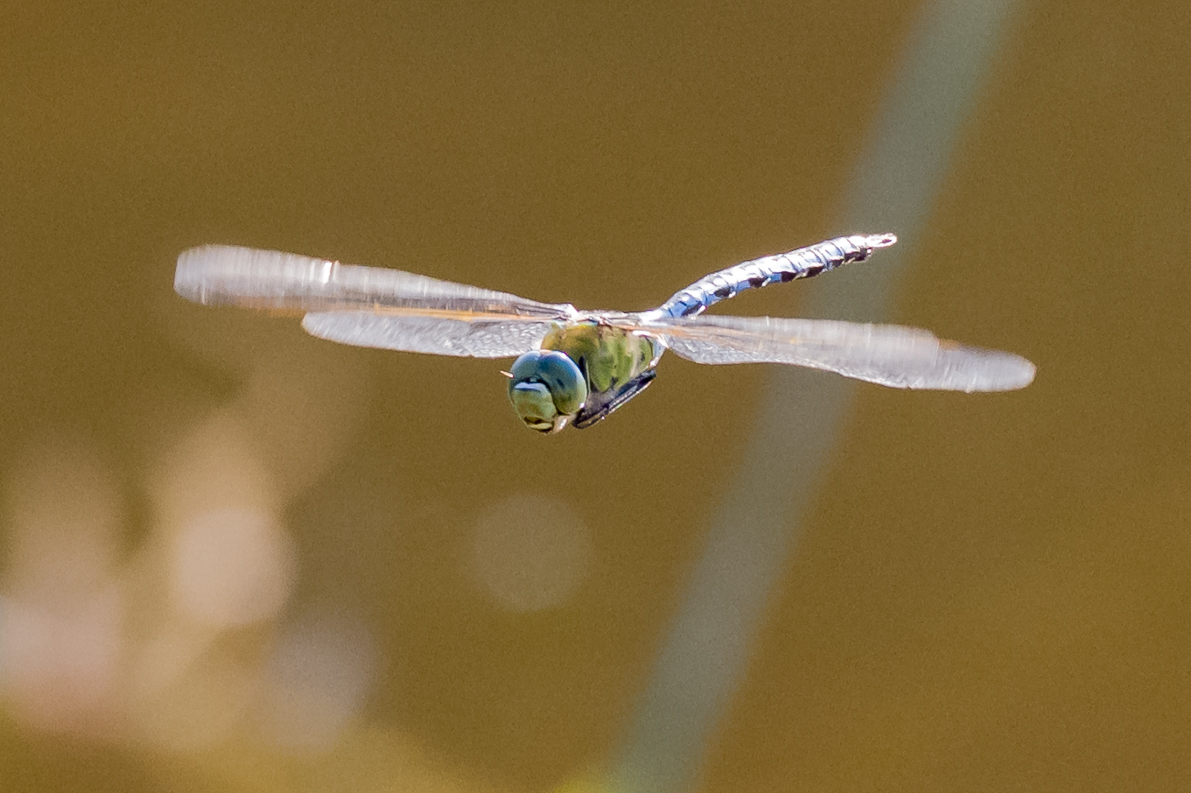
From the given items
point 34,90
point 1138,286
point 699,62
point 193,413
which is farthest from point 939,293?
point 34,90

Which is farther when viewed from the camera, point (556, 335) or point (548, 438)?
point (548, 438)

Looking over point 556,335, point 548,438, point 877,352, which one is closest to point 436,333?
point 556,335

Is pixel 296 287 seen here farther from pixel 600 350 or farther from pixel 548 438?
pixel 548 438

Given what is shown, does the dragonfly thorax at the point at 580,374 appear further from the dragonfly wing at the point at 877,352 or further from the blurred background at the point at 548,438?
the blurred background at the point at 548,438

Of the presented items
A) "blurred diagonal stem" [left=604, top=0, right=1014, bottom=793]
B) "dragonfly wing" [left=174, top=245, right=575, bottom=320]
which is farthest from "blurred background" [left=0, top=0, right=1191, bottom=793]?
"dragonfly wing" [left=174, top=245, right=575, bottom=320]

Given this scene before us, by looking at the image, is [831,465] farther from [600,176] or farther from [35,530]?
[35,530]

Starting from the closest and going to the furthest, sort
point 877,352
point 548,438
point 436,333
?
point 877,352
point 436,333
point 548,438

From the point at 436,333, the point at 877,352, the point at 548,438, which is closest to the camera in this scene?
the point at 877,352
